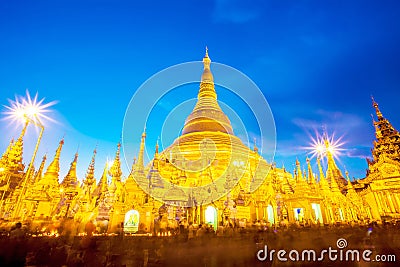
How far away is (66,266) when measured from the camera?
735cm

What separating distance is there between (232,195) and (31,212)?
18047mm

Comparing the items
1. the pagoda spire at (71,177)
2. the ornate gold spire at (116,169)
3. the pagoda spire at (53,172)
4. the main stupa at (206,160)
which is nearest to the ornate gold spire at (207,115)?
the main stupa at (206,160)

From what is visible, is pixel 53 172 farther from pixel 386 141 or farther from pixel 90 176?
pixel 386 141

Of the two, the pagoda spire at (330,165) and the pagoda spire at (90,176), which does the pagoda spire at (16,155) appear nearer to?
the pagoda spire at (90,176)

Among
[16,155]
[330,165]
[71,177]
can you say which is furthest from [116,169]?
[330,165]

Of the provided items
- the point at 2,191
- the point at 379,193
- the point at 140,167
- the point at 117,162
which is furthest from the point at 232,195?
the point at 2,191

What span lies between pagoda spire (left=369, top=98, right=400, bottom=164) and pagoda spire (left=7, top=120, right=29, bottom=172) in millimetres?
45727

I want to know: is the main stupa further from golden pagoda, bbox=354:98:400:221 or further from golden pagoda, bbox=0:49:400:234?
golden pagoda, bbox=354:98:400:221

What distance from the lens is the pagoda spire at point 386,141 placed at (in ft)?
82.9

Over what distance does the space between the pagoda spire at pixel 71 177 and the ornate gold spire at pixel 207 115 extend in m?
16.5

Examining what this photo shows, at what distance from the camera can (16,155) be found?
30.2 m

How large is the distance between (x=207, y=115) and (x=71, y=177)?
72.5 ft

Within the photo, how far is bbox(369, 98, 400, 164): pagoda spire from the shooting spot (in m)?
25.3

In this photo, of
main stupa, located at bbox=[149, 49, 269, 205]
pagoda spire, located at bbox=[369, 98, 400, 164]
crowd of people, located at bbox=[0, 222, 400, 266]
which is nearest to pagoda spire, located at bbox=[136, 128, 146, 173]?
main stupa, located at bbox=[149, 49, 269, 205]
